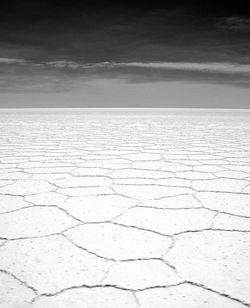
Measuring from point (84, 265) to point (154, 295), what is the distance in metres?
0.26

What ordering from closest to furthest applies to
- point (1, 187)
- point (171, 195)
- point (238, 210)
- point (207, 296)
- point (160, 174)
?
point (207, 296) → point (238, 210) → point (171, 195) → point (1, 187) → point (160, 174)

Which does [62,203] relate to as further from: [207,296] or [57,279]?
[207,296]

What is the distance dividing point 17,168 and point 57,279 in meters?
1.76

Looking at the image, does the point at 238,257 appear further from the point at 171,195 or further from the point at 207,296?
the point at 171,195

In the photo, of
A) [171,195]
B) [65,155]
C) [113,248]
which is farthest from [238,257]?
[65,155]

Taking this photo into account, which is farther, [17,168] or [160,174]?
[17,168]

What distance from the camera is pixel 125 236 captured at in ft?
4.39

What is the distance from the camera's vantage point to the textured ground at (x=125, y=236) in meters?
0.97

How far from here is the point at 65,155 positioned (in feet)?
10.9

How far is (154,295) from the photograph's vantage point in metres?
0.96

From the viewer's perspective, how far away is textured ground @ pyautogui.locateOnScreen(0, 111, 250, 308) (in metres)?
0.97

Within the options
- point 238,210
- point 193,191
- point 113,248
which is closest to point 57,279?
point 113,248

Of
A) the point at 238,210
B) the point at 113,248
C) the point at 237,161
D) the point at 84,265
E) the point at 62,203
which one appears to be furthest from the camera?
the point at 237,161

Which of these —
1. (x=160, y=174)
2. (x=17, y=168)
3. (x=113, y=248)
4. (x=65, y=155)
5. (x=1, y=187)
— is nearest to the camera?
(x=113, y=248)
